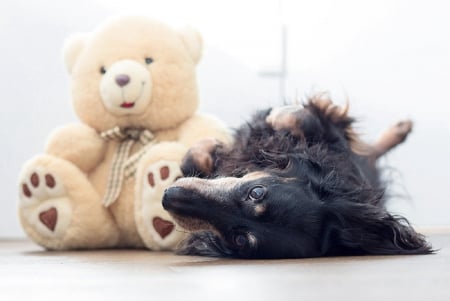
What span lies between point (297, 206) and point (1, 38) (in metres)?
1.94

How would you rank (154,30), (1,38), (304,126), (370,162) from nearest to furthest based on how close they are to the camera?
1. (304,126)
2. (154,30)
3. (370,162)
4. (1,38)

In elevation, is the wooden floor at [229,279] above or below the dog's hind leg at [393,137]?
above

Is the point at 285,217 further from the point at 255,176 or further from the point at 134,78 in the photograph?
the point at 134,78

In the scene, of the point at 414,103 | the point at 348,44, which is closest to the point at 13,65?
the point at 348,44

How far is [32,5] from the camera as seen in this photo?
10.7ft

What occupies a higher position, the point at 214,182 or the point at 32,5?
the point at 32,5

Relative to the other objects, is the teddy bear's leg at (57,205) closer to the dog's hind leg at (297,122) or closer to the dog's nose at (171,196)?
the dog's hind leg at (297,122)

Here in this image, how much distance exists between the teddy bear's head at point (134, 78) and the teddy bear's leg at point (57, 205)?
206 millimetres

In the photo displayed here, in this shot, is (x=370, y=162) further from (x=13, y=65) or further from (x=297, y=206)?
(x=13, y=65)

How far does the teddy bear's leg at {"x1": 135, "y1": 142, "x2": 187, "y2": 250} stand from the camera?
2.16 meters

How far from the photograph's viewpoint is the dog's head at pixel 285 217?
1.66 m

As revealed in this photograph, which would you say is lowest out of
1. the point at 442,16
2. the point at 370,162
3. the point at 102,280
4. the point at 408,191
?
the point at 408,191

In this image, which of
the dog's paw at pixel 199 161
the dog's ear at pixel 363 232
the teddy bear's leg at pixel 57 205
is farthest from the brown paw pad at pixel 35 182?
the dog's ear at pixel 363 232

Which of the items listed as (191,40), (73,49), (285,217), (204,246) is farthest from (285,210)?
(73,49)
